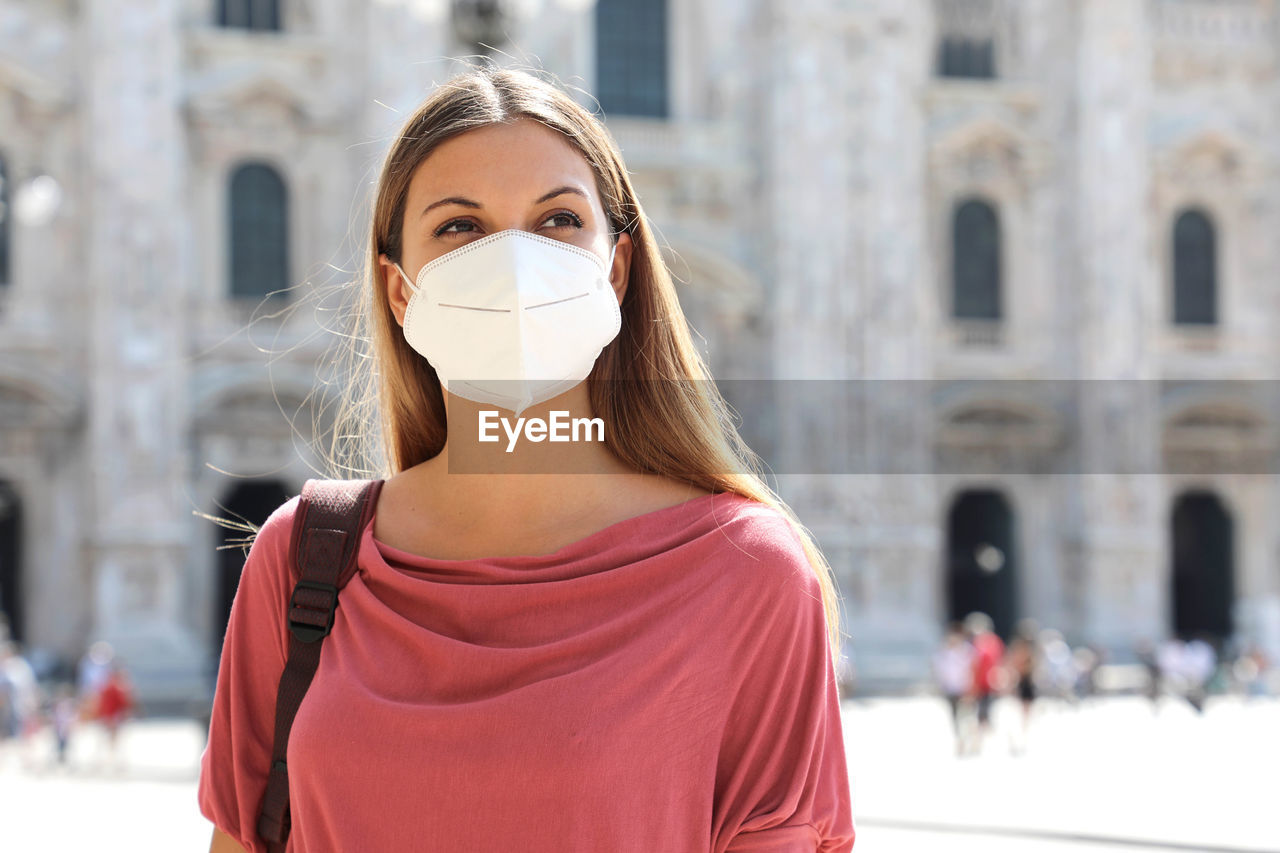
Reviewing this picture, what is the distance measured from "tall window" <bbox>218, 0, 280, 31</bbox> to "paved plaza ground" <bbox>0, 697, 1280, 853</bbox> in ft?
37.6

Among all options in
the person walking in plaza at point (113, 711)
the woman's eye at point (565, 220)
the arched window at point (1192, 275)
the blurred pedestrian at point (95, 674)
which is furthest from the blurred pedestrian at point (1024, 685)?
the arched window at point (1192, 275)

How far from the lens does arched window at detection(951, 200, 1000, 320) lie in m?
25.8

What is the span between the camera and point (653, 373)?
6.77 ft

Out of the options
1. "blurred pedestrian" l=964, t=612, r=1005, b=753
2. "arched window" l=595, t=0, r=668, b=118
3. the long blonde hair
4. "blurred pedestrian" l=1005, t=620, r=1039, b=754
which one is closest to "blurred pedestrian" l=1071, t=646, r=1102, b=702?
"blurred pedestrian" l=1005, t=620, r=1039, b=754

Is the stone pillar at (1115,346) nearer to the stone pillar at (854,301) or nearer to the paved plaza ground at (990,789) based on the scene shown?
the stone pillar at (854,301)

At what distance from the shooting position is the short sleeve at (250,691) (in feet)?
6.48

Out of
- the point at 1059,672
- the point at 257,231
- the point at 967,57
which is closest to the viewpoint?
the point at 1059,672

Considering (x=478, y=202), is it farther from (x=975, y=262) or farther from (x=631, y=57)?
(x=975, y=262)

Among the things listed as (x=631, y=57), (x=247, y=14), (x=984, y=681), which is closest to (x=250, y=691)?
(x=984, y=681)

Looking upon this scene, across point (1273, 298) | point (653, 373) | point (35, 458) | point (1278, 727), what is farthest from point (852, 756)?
point (1273, 298)

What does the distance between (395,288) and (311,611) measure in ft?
1.69

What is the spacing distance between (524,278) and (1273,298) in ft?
89.3

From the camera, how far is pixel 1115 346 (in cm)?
2462

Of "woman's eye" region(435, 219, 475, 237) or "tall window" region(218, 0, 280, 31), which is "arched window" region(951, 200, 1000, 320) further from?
"woman's eye" region(435, 219, 475, 237)
